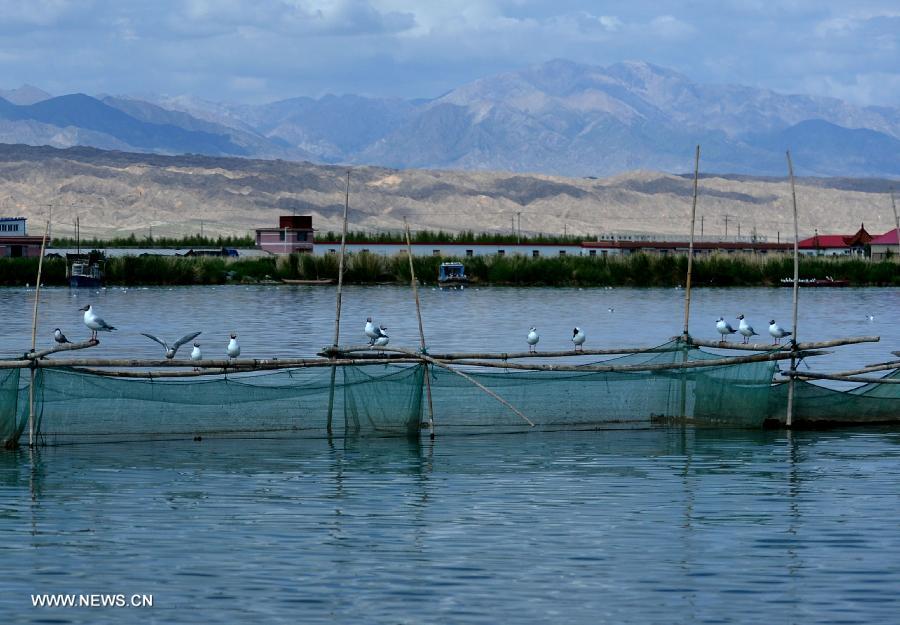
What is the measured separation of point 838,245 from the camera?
379ft

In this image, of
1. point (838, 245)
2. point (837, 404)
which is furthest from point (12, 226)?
point (837, 404)

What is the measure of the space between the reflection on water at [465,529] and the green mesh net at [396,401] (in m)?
0.29

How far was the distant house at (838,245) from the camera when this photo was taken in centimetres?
11044

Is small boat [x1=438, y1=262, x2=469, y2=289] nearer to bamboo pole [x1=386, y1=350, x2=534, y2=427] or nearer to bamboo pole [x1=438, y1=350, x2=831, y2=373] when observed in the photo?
bamboo pole [x1=438, y1=350, x2=831, y2=373]

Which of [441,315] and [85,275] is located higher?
[85,275]

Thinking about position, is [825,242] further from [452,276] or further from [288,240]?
[452,276]

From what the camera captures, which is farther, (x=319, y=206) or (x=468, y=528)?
(x=319, y=206)

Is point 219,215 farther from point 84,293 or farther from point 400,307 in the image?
point 400,307

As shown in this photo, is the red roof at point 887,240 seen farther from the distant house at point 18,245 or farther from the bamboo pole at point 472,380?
the bamboo pole at point 472,380

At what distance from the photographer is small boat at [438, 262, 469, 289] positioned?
80500 mm

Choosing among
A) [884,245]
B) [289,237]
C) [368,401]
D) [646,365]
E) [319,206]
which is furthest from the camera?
[319,206]

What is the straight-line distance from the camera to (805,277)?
8388 cm

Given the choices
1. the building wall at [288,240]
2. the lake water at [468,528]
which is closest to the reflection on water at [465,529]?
the lake water at [468,528]

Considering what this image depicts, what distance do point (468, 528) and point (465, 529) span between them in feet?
0.18
